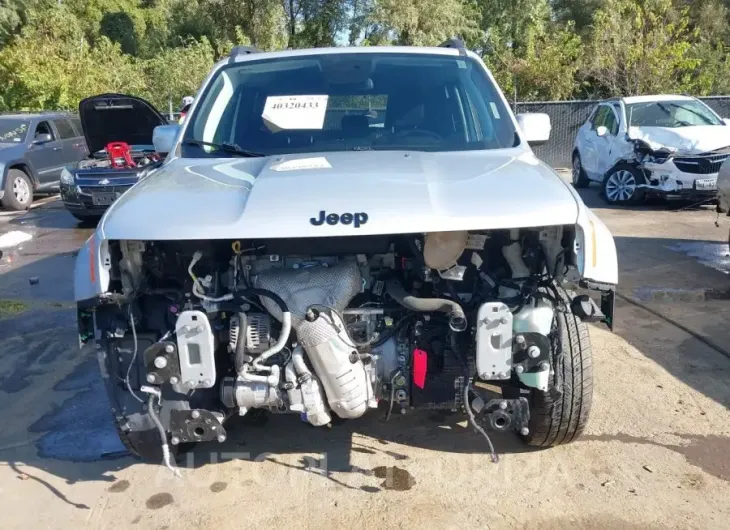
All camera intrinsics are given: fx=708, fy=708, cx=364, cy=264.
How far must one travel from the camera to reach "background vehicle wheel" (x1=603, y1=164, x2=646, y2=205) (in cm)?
1120

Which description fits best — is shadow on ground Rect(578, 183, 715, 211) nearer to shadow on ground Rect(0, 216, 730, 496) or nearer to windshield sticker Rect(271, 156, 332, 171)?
shadow on ground Rect(0, 216, 730, 496)

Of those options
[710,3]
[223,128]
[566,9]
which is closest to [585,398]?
[223,128]

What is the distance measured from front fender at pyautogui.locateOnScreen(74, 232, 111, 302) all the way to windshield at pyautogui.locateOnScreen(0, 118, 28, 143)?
12.1 metres

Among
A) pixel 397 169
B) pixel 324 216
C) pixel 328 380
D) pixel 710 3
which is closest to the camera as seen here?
pixel 324 216

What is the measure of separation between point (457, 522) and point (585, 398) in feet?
2.66

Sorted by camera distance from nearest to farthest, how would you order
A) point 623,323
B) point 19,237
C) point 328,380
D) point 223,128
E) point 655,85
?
point 328,380
point 223,128
point 623,323
point 19,237
point 655,85

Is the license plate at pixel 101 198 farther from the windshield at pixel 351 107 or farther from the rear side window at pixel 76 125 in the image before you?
the windshield at pixel 351 107

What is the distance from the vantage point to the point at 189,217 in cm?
273

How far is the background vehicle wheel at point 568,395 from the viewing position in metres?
3.13

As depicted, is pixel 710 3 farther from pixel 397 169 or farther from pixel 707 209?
pixel 397 169

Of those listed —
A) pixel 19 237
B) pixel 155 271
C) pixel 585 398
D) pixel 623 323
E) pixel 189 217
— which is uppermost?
pixel 189 217

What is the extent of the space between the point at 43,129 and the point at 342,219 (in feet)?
43.3

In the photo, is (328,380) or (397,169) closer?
(328,380)

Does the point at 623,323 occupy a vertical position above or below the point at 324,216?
below
